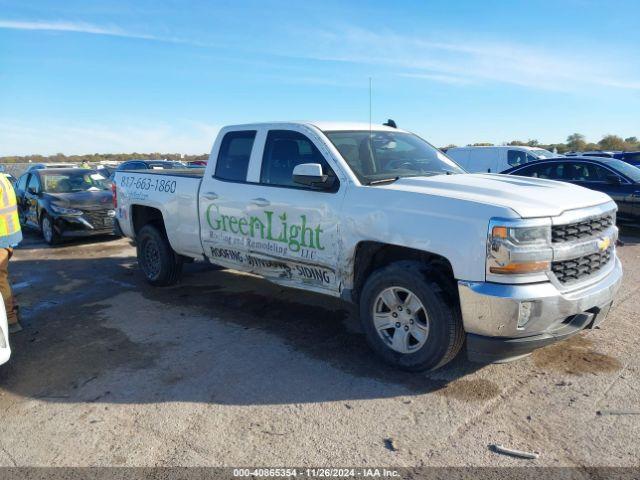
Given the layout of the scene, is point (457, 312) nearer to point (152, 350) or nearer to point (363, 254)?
point (363, 254)

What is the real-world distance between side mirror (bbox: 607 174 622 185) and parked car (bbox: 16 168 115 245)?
1040 cm

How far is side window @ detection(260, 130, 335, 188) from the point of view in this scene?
4.80 metres

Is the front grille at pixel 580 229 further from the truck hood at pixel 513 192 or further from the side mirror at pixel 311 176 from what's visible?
the side mirror at pixel 311 176

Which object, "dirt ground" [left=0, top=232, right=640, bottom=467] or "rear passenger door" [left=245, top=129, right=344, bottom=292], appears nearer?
"dirt ground" [left=0, top=232, right=640, bottom=467]

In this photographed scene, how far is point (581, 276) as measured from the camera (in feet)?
12.3

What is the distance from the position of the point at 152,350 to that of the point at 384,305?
2.19 metres

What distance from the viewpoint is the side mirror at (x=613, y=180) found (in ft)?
33.4

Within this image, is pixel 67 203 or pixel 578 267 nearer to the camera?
pixel 578 267

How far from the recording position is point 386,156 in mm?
4898

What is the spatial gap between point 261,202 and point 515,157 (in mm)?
13955

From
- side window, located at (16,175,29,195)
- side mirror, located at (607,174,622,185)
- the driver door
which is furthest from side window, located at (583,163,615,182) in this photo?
side window, located at (16,175,29,195)

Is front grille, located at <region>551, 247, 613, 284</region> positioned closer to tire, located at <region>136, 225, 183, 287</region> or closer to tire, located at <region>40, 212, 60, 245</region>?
tire, located at <region>136, 225, 183, 287</region>

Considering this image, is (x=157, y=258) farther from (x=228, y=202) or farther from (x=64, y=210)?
(x=64, y=210)

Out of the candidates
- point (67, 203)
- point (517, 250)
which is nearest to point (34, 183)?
point (67, 203)
